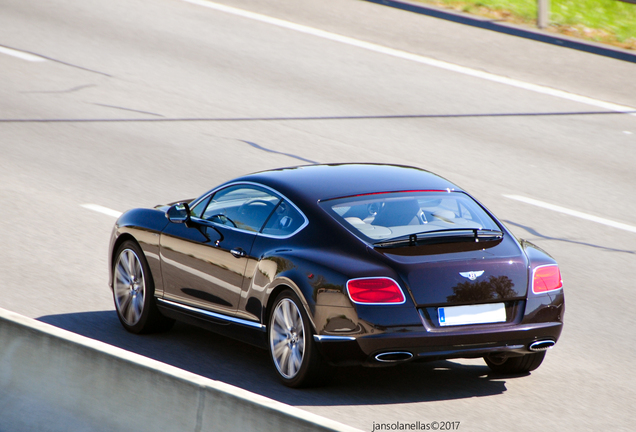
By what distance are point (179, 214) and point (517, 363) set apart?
104 inches

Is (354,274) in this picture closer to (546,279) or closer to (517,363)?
(546,279)

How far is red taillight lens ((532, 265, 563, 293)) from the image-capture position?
6.23 metres

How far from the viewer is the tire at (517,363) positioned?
669 centimetres

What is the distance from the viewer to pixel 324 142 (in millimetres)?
13281

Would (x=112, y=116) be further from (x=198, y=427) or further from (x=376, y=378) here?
(x=198, y=427)

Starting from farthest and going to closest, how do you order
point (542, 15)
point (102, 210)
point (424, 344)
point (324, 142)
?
Answer: point (542, 15), point (324, 142), point (102, 210), point (424, 344)

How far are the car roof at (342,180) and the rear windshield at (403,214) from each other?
0.33 ft

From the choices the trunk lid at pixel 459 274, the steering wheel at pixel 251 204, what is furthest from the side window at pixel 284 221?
the trunk lid at pixel 459 274

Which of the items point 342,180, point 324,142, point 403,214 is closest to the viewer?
point 403,214

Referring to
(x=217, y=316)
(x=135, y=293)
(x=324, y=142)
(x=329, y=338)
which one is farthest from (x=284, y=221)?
(x=324, y=142)

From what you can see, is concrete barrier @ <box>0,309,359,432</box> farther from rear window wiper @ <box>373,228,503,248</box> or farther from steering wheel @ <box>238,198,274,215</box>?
steering wheel @ <box>238,198,274,215</box>

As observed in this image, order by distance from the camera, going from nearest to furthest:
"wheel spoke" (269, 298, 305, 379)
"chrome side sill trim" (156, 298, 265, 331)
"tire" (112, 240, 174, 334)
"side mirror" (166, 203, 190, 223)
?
"wheel spoke" (269, 298, 305, 379)
"chrome side sill trim" (156, 298, 265, 331)
"side mirror" (166, 203, 190, 223)
"tire" (112, 240, 174, 334)

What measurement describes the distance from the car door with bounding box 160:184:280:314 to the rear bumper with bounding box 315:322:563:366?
102 cm

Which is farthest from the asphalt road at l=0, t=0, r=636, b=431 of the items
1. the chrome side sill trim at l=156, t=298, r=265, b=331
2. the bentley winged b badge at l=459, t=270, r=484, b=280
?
the bentley winged b badge at l=459, t=270, r=484, b=280
